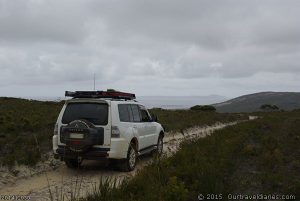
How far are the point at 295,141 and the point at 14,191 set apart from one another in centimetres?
1127

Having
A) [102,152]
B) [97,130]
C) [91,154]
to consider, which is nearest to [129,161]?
[102,152]

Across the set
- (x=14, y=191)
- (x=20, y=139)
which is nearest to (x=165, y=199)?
(x=14, y=191)

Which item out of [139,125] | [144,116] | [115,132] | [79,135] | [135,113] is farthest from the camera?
[144,116]

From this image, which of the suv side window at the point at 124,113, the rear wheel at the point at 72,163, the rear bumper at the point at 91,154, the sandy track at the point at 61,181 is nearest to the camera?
the sandy track at the point at 61,181

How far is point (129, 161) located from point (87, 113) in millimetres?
1735

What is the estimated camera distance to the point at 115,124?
11234 mm

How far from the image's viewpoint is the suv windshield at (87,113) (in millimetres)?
11266

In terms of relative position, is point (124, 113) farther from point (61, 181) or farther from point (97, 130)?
point (61, 181)

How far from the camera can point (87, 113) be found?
1141 centimetres

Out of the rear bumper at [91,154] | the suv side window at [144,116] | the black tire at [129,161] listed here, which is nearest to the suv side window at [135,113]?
the suv side window at [144,116]

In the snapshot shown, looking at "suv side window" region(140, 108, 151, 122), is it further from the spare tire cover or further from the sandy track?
the spare tire cover

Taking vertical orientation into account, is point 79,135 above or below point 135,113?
below

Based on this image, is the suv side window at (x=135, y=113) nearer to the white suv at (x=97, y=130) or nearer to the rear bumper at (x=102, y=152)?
the white suv at (x=97, y=130)

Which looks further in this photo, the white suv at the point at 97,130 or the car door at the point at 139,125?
the car door at the point at 139,125
